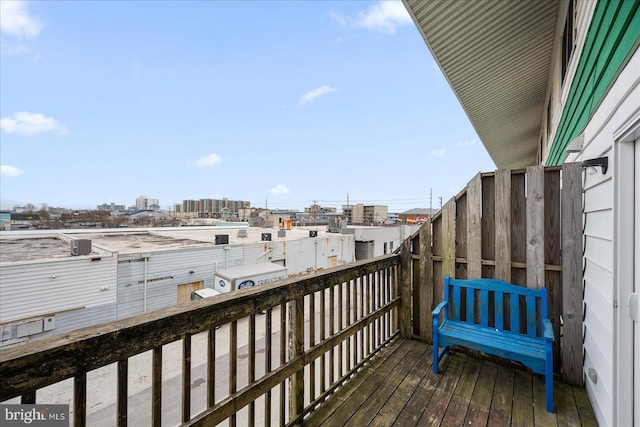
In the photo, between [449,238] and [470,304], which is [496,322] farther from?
[449,238]

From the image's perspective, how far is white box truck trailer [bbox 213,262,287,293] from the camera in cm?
948

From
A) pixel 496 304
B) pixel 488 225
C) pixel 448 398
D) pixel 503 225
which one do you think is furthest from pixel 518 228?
pixel 448 398

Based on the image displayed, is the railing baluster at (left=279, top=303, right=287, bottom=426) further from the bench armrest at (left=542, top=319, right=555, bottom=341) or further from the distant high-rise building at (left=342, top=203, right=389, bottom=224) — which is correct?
the distant high-rise building at (left=342, top=203, right=389, bottom=224)

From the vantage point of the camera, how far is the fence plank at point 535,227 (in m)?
2.42

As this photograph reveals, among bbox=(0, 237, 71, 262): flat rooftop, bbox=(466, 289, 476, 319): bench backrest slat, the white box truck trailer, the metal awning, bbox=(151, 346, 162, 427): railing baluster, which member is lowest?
the white box truck trailer

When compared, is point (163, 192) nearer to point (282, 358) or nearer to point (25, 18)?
point (25, 18)

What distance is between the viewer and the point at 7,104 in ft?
67.3

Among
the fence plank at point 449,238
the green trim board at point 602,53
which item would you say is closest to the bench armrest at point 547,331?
the fence plank at point 449,238

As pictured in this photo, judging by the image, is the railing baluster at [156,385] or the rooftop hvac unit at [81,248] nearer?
the railing baluster at [156,385]

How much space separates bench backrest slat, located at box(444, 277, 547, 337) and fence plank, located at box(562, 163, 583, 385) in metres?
0.18

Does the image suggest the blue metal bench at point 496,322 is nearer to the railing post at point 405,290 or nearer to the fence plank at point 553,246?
the fence plank at point 553,246

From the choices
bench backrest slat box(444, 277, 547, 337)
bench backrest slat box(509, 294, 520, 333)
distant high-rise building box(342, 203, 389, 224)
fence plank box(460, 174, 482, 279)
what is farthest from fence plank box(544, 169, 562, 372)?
distant high-rise building box(342, 203, 389, 224)

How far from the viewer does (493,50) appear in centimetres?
412

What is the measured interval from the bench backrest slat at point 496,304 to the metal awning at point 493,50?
116 inches
